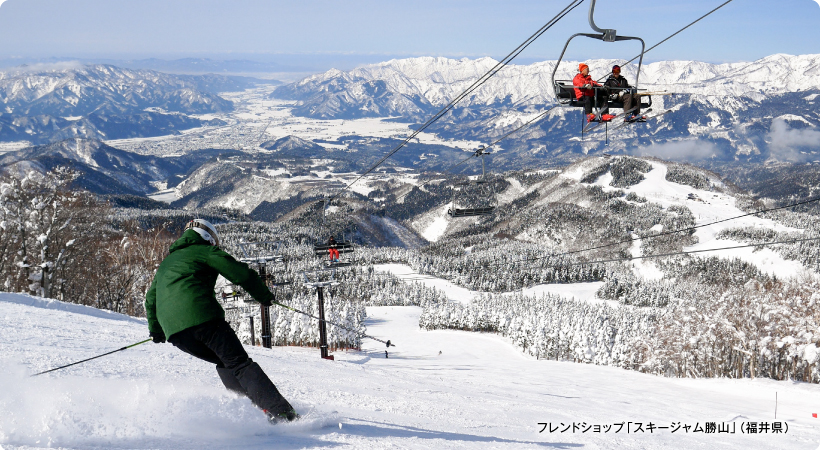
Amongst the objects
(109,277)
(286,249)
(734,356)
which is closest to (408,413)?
(109,277)

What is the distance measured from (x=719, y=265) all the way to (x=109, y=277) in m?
170

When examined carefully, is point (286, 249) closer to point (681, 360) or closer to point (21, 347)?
point (681, 360)

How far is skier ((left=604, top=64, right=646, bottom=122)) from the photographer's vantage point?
12438 millimetres

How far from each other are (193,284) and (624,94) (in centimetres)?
1176

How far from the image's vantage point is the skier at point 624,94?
1244cm

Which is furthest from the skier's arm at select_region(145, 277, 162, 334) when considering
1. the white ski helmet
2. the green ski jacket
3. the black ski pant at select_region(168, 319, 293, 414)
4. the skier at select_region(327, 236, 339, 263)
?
the skier at select_region(327, 236, 339, 263)

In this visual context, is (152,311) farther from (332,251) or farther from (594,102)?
(332,251)

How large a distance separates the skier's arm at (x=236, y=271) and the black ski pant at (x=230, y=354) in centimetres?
52

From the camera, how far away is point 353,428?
627 cm

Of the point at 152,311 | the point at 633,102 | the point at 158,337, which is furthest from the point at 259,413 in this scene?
the point at 633,102

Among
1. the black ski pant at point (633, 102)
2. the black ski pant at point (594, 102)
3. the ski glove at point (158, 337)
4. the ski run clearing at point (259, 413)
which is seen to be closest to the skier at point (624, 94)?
the black ski pant at point (633, 102)

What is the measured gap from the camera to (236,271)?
5.40 meters

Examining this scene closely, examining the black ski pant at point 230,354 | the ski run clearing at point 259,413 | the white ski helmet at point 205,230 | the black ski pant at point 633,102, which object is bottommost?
the ski run clearing at point 259,413

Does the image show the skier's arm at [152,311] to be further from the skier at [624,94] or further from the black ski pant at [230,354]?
the skier at [624,94]
